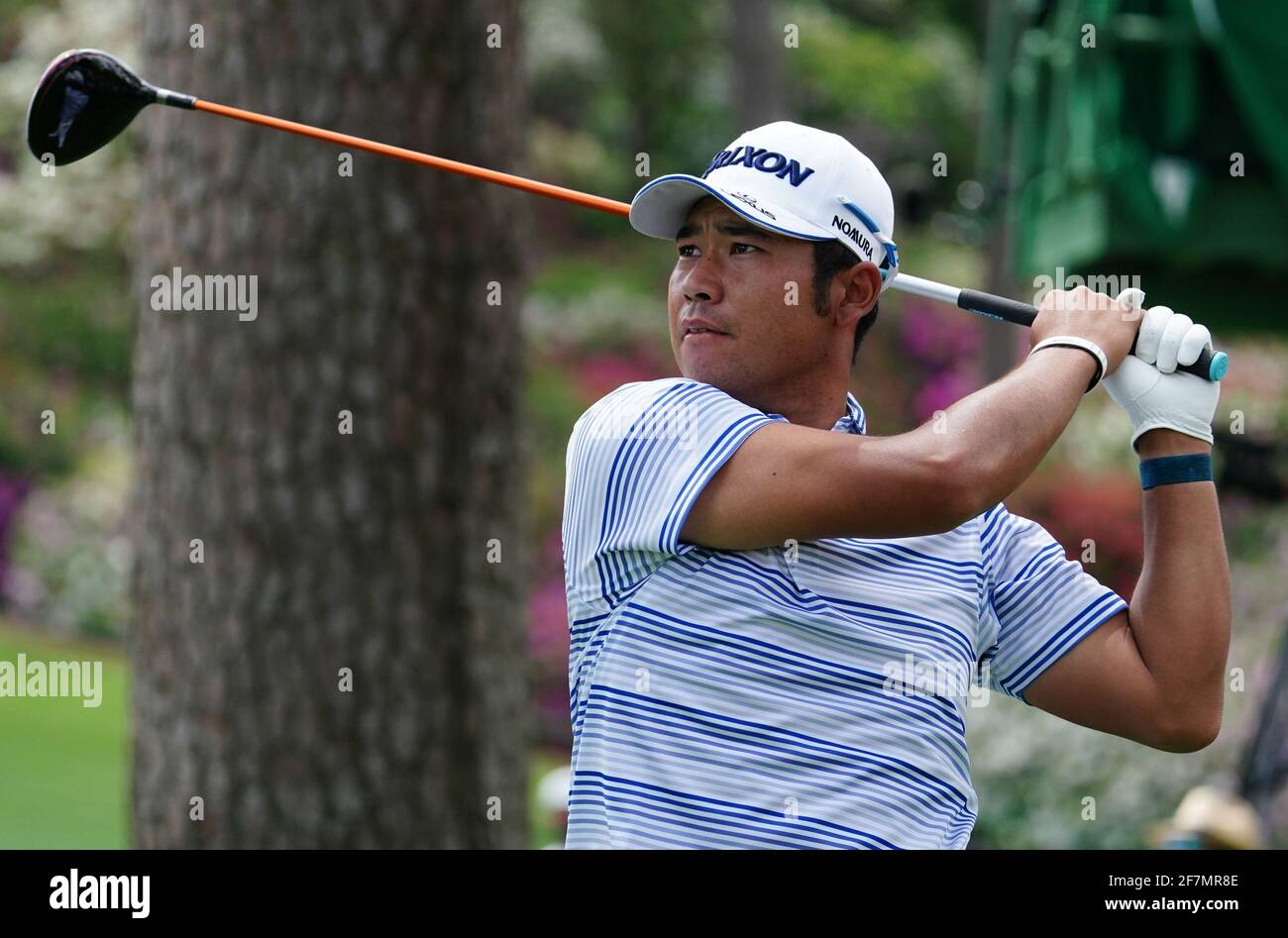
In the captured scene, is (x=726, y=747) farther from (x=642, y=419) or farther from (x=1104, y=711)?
(x=1104, y=711)

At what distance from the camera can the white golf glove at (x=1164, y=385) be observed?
110 inches

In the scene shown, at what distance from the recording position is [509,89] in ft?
15.8

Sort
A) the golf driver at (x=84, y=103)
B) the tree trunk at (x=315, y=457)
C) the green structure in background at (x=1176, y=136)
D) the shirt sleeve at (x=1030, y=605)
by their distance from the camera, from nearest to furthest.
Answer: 1. the shirt sleeve at (x=1030, y=605)
2. the golf driver at (x=84, y=103)
3. the tree trunk at (x=315, y=457)
4. the green structure in background at (x=1176, y=136)

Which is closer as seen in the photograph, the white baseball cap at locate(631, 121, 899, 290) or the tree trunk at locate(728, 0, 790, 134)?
the white baseball cap at locate(631, 121, 899, 290)

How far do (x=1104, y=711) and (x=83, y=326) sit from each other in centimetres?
1550

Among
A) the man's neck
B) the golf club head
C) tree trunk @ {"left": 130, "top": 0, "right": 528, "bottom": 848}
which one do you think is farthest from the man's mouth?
tree trunk @ {"left": 130, "top": 0, "right": 528, "bottom": 848}

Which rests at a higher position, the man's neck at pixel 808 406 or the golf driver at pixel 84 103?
the golf driver at pixel 84 103

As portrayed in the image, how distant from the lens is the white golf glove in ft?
9.19

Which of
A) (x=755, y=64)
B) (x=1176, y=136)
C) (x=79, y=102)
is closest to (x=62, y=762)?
(x=1176, y=136)

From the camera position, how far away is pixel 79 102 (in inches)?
142

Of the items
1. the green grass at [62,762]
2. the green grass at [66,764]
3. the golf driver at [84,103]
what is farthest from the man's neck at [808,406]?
the green grass at [62,762]

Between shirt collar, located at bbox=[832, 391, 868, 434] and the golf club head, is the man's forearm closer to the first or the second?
shirt collar, located at bbox=[832, 391, 868, 434]

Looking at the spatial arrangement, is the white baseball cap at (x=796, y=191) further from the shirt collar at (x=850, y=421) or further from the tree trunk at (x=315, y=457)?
the tree trunk at (x=315, y=457)

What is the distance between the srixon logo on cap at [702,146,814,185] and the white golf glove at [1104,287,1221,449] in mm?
584
